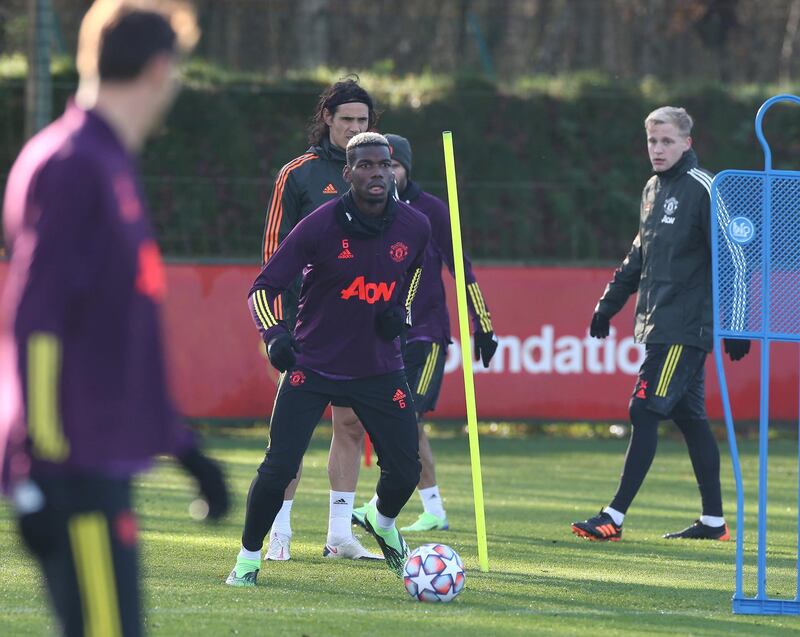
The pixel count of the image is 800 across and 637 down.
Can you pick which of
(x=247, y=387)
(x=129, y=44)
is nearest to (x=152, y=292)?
(x=129, y=44)

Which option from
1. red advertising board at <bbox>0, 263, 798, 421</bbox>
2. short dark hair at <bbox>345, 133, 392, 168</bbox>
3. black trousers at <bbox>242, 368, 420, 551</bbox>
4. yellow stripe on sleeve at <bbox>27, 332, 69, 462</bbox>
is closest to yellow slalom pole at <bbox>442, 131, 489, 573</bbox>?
black trousers at <bbox>242, 368, 420, 551</bbox>

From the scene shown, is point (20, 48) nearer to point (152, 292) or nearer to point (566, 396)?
point (566, 396)

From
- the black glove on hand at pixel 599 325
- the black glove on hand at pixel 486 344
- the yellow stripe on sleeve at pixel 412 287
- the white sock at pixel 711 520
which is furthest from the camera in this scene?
the black glove on hand at pixel 599 325

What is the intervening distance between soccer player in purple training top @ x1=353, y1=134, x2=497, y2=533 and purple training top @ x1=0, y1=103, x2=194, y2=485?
554cm

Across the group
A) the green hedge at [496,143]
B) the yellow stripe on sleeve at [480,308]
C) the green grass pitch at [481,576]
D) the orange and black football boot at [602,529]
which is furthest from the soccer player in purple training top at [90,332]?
the green hedge at [496,143]

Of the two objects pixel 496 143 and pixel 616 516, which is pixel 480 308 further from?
pixel 496 143

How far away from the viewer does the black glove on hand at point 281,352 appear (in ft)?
21.5

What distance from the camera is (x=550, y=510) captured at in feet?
34.7

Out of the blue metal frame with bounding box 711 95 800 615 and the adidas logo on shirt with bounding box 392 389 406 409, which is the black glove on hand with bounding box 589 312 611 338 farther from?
the blue metal frame with bounding box 711 95 800 615

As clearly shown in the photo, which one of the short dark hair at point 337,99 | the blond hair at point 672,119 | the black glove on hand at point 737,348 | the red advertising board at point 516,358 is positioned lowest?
the red advertising board at point 516,358

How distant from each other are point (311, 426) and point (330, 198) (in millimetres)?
1464

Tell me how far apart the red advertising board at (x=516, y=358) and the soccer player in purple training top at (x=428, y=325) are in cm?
531

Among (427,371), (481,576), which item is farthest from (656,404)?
(481,576)

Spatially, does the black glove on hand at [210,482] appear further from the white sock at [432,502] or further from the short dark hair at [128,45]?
the white sock at [432,502]
